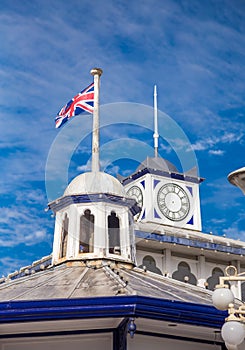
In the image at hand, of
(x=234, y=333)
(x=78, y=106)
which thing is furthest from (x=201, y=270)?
(x=234, y=333)

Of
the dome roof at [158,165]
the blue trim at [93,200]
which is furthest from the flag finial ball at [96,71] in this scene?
the dome roof at [158,165]

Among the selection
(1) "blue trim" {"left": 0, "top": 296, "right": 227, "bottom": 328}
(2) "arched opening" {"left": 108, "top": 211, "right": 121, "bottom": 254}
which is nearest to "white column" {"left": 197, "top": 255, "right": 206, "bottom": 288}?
(2) "arched opening" {"left": 108, "top": 211, "right": 121, "bottom": 254}

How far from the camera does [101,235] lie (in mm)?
18453

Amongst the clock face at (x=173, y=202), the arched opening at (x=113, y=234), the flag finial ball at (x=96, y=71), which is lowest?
the arched opening at (x=113, y=234)

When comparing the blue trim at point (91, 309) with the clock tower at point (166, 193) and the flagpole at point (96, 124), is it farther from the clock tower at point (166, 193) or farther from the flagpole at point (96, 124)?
the clock tower at point (166, 193)

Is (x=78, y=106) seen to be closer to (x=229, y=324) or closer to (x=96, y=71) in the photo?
(x=96, y=71)

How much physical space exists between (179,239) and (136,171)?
361 inches

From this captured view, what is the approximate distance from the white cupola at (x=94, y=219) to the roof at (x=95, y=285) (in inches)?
24.5

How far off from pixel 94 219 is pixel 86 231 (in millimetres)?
482

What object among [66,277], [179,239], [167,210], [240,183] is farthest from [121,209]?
[167,210]

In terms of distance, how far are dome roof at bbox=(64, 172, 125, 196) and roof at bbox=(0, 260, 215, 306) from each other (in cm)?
213

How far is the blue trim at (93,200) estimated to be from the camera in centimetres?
1881

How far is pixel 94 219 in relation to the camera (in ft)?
61.8

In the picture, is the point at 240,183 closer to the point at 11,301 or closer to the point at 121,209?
the point at 11,301
